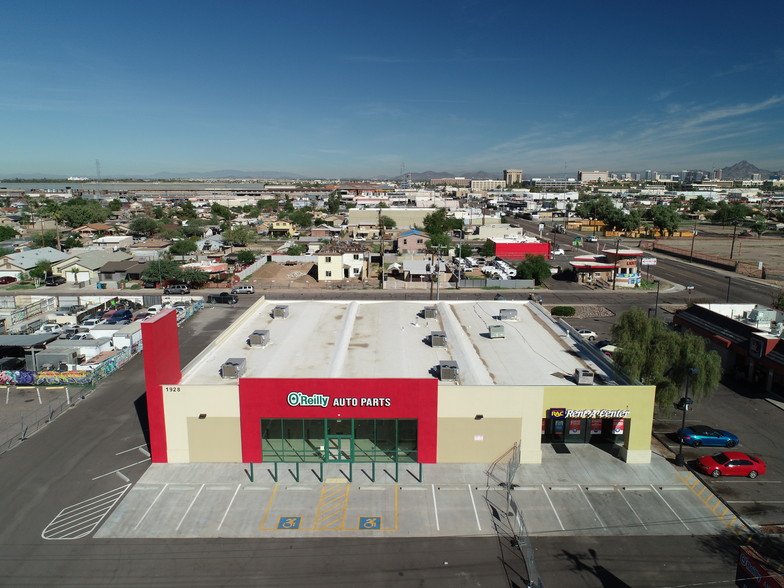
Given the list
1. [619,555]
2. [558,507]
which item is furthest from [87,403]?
[619,555]

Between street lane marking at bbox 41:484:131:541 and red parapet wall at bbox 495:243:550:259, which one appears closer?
street lane marking at bbox 41:484:131:541

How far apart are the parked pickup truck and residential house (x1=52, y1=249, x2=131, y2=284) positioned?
20.5 metres

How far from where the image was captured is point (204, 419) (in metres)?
21.6

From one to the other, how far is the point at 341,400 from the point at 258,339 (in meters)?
7.88

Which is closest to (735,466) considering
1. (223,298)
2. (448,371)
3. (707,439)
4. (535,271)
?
(707,439)

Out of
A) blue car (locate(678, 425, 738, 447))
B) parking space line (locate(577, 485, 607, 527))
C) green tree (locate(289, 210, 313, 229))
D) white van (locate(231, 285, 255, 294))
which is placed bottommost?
parking space line (locate(577, 485, 607, 527))

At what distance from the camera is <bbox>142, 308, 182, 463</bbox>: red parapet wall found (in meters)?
20.4

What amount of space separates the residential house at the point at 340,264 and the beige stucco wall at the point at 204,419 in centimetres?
4233

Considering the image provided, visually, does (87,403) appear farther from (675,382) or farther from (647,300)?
(647,300)

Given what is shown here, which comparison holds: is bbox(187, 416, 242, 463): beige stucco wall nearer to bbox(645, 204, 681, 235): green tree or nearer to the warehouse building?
the warehouse building

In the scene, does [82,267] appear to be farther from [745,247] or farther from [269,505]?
[745,247]

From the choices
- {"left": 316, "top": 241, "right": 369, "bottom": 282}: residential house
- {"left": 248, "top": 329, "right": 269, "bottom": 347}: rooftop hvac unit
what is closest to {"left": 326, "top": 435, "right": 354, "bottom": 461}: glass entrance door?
{"left": 248, "top": 329, "right": 269, "bottom": 347}: rooftop hvac unit

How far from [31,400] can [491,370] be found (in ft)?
86.4

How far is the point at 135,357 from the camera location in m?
36.1
